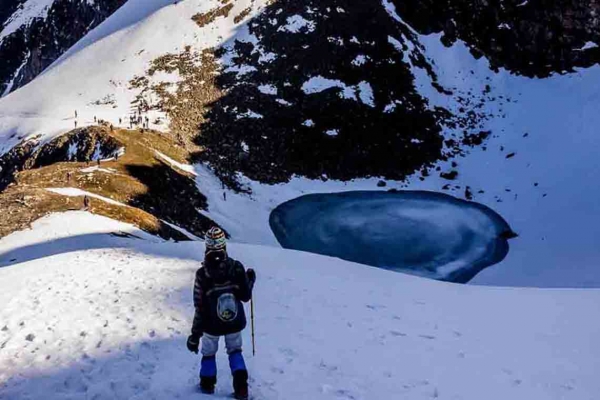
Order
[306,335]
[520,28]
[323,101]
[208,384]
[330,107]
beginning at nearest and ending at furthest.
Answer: [208,384] → [306,335] → [330,107] → [323,101] → [520,28]

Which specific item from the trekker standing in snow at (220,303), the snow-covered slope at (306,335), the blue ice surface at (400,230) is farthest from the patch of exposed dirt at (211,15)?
the trekker standing in snow at (220,303)

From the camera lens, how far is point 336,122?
64938mm

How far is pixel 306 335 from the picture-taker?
12180 mm

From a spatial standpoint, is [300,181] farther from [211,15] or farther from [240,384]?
[240,384]

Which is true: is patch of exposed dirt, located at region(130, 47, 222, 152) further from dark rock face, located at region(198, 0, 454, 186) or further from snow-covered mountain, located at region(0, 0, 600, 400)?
dark rock face, located at region(198, 0, 454, 186)

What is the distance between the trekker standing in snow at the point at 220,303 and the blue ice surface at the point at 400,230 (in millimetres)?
31336

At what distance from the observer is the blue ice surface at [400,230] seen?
40.5 metres

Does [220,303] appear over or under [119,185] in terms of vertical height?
under

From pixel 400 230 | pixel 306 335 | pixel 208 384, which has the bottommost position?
pixel 208 384

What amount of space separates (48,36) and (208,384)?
110 meters

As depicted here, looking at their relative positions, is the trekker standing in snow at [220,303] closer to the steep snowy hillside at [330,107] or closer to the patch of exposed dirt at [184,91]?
the steep snowy hillside at [330,107]

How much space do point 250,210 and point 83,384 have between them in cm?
4109

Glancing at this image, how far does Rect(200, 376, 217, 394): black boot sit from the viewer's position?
8.47 metres

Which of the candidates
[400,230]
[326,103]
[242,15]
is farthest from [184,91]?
[400,230]
